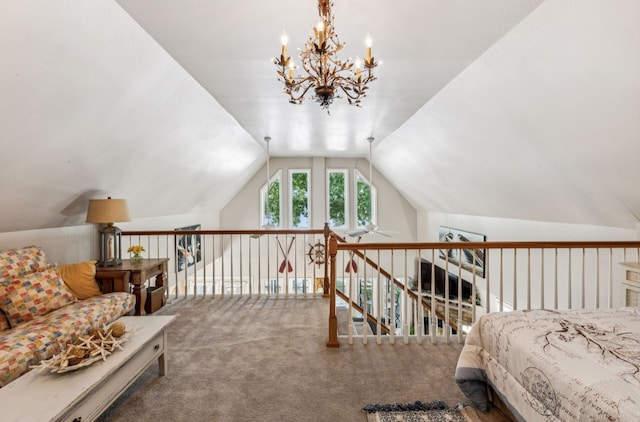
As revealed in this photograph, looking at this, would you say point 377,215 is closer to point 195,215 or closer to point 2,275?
point 195,215

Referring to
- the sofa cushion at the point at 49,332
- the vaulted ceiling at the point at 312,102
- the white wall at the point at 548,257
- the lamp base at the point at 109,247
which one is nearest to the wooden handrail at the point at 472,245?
the white wall at the point at 548,257

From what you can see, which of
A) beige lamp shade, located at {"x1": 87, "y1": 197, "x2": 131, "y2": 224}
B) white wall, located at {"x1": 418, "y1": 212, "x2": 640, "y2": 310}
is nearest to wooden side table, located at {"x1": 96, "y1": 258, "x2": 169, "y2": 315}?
beige lamp shade, located at {"x1": 87, "y1": 197, "x2": 131, "y2": 224}

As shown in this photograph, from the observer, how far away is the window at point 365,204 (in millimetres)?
8328

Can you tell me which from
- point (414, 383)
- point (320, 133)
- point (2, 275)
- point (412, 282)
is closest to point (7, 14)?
point (2, 275)

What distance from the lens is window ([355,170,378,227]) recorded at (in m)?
8.33

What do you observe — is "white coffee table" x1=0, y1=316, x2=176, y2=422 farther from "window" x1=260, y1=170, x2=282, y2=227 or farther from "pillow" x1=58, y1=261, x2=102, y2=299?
"window" x1=260, y1=170, x2=282, y2=227

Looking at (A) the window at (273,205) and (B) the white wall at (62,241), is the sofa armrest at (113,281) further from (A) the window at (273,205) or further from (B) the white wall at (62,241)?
(A) the window at (273,205)

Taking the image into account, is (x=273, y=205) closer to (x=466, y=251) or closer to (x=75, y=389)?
(x=466, y=251)

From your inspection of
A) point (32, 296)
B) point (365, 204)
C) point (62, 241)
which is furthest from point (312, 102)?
point (365, 204)

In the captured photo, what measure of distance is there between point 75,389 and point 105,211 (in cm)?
240

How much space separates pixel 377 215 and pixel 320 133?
12.0ft

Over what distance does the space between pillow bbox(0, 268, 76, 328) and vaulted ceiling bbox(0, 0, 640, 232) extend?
76cm

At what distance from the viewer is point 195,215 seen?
23.6 ft

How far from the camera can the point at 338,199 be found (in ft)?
27.2
